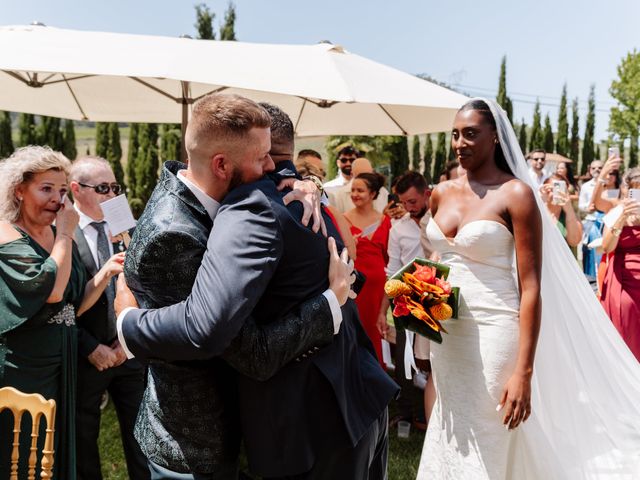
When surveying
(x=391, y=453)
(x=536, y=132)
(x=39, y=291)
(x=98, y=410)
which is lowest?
(x=391, y=453)

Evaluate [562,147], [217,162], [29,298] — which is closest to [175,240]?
[217,162]

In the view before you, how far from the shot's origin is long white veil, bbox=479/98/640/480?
3547 mm

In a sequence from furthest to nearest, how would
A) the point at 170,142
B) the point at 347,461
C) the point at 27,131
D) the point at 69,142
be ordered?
the point at 69,142
the point at 170,142
the point at 27,131
the point at 347,461

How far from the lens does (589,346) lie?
3.74m

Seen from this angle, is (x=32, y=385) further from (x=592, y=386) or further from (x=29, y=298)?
(x=592, y=386)

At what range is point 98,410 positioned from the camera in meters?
3.72

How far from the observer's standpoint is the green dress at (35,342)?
2.96 meters

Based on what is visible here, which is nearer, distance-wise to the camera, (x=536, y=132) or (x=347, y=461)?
(x=347, y=461)

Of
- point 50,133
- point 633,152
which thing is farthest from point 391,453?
point 633,152

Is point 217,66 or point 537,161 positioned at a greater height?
point 217,66

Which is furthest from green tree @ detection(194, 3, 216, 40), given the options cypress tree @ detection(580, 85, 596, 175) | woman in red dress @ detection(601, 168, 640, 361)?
cypress tree @ detection(580, 85, 596, 175)

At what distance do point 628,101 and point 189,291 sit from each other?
36370mm

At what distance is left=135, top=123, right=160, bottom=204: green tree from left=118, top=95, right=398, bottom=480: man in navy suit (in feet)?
54.6

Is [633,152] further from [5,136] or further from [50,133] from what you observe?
[5,136]
